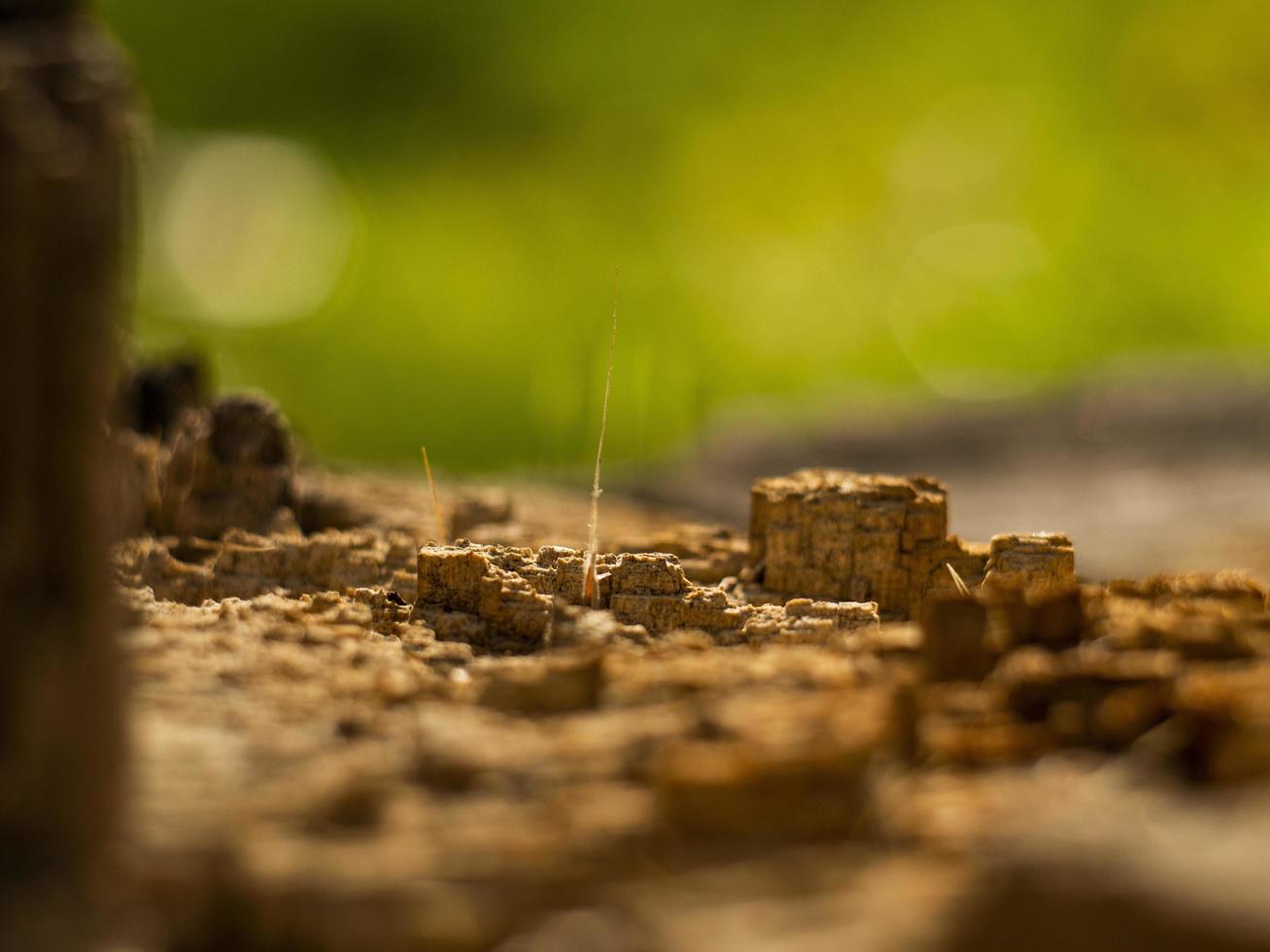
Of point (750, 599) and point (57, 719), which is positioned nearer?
point (57, 719)

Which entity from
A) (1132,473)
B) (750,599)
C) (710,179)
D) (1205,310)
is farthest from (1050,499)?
(750,599)

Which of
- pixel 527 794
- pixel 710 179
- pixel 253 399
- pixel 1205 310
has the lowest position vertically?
pixel 527 794

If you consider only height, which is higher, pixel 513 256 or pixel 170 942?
pixel 513 256

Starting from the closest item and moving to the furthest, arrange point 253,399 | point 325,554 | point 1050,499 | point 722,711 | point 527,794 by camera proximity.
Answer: point 527,794 → point 722,711 → point 325,554 → point 253,399 → point 1050,499

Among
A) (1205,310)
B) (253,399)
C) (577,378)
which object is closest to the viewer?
(253,399)

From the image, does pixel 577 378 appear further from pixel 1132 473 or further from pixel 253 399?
pixel 253 399

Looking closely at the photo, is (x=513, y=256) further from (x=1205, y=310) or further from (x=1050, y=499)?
(x=1205, y=310)
